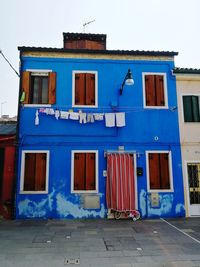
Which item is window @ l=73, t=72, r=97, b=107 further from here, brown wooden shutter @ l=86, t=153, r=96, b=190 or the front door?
the front door

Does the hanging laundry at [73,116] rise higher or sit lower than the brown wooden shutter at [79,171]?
higher

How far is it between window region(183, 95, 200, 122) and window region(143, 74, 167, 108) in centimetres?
101

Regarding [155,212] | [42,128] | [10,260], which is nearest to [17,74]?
[42,128]

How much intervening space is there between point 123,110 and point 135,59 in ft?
8.36

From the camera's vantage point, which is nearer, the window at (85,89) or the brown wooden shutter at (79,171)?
the brown wooden shutter at (79,171)

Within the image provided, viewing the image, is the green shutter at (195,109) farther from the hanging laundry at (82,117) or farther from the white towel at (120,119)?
the hanging laundry at (82,117)

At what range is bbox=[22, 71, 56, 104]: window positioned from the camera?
10.6 meters

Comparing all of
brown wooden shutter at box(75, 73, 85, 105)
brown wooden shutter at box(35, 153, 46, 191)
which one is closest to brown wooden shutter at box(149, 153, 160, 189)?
brown wooden shutter at box(75, 73, 85, 105)

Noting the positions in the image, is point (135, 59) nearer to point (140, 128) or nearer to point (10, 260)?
point (140, 128)

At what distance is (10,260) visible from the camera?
557 centimetres

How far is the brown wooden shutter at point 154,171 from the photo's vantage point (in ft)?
33.9

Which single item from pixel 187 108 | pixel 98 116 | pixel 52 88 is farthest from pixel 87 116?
pixel 187 108

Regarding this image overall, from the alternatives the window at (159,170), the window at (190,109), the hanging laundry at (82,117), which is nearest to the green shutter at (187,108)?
the window at (190,109)

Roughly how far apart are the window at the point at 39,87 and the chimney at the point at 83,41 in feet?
9.97
